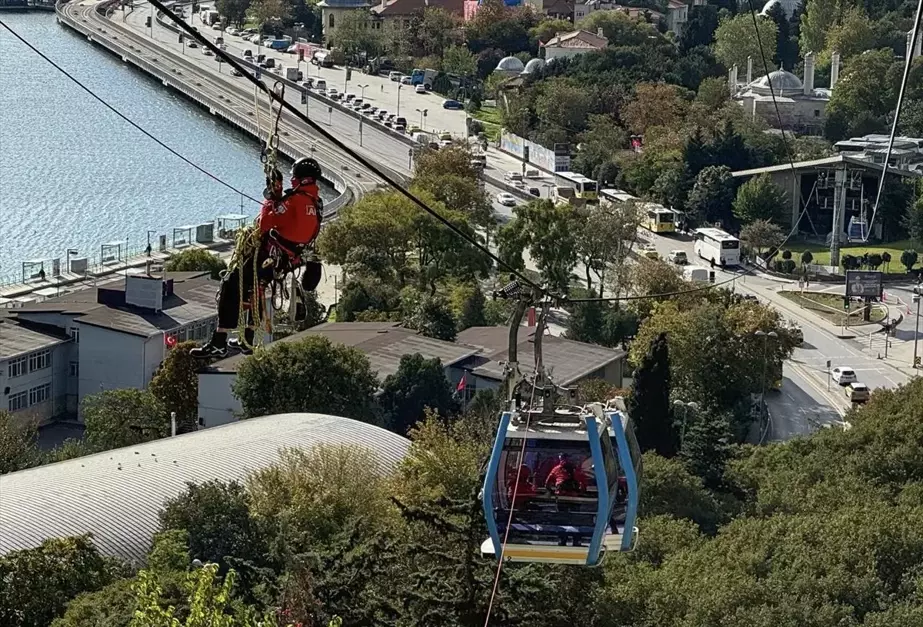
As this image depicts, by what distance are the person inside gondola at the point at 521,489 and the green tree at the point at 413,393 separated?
18.9 m

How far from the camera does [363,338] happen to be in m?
36.2

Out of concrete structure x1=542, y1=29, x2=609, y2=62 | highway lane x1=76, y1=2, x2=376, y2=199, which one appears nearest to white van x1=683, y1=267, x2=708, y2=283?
highway lane x1=76, y1=2, x2=376, y2=199

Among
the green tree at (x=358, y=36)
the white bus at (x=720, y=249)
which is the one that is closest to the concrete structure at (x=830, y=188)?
the white bus at (x=720, y=249)

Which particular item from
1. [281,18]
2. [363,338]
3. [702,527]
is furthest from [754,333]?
[281,18]

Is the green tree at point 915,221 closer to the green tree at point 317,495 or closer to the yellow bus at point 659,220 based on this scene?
the yellow bus at point 659,220

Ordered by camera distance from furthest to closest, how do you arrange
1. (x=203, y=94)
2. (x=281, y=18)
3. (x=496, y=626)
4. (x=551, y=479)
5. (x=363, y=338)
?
(x=281, y=18)
(x=203, y=94)
(x=363, y=338)
(x=496, y=626)
(x=551, y=479)

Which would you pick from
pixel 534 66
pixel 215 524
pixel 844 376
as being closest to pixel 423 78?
pixel 534 66

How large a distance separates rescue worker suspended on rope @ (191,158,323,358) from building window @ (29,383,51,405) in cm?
2337

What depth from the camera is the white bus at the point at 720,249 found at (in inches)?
2002

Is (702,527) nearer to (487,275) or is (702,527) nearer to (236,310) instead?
(236,310)

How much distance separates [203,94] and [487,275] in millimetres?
39617

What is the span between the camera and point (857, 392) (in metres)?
37.4

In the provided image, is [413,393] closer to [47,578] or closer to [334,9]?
[47,578]

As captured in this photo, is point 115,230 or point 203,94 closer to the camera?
point 115,230
